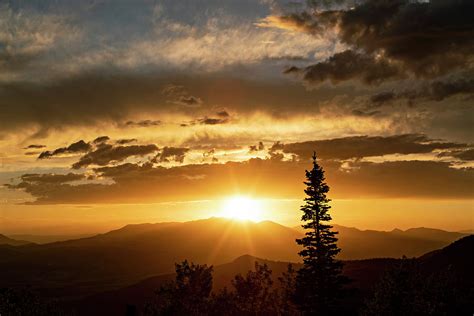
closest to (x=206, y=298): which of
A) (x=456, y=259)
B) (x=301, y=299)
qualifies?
(x=301, y=299)

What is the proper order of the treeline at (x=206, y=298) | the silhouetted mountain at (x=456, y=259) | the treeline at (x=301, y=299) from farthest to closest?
1. the silhouetted mountain at (x=456, y=259)
2. the treeline at (x=206, y=298)
3. the treeline at (x=301, y=299)

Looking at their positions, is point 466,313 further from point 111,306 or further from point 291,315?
point 111,306

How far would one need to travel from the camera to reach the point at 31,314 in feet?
127

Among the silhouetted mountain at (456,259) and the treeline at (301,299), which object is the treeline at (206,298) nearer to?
the treeline at (301,299)

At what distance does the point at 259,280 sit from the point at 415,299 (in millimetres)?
24416

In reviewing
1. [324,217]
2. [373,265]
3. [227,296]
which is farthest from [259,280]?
[373,265]

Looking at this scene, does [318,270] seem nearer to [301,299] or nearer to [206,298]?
[301,299]

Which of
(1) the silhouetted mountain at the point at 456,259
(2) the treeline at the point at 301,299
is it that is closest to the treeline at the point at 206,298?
(2) the treeline at the point at 301,299

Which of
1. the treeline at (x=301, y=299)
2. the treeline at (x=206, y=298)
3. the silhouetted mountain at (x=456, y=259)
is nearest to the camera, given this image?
the treeline at (x=301, y=299)

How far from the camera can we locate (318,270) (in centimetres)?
5284

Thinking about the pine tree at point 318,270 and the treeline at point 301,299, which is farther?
the pine tree at point 318,270

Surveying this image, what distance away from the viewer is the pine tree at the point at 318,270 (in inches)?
2062

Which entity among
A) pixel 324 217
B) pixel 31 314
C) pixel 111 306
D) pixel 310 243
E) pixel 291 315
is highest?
pixel 324 217

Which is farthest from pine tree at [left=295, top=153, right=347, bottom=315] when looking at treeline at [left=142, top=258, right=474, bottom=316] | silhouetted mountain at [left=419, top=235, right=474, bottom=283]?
silhouetted mountain at [left=419, top=235, right=474, bottom=283]
